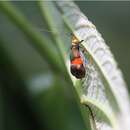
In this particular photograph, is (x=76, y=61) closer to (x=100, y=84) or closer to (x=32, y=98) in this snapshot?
(x=100, y=84)

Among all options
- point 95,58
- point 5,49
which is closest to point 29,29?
point 5,49

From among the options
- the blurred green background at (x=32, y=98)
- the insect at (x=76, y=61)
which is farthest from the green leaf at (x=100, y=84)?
the blurred green background at (x=32, y=98)

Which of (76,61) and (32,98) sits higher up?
(32,98)

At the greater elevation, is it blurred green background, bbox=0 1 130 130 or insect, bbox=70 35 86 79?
blurred green background, bbox=0 1 130 130

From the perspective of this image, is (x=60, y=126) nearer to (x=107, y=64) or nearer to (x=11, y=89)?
(x=11, y=89)

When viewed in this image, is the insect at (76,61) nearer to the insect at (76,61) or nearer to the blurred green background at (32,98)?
the insect at (76,61)

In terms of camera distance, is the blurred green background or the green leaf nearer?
the green leaf

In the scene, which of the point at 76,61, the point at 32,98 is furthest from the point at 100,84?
the point at 32,98

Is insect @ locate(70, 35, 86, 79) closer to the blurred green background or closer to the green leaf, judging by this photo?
the green leaf

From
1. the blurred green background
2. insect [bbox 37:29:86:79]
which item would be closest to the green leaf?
insect [bbox 37:29:86:79]
